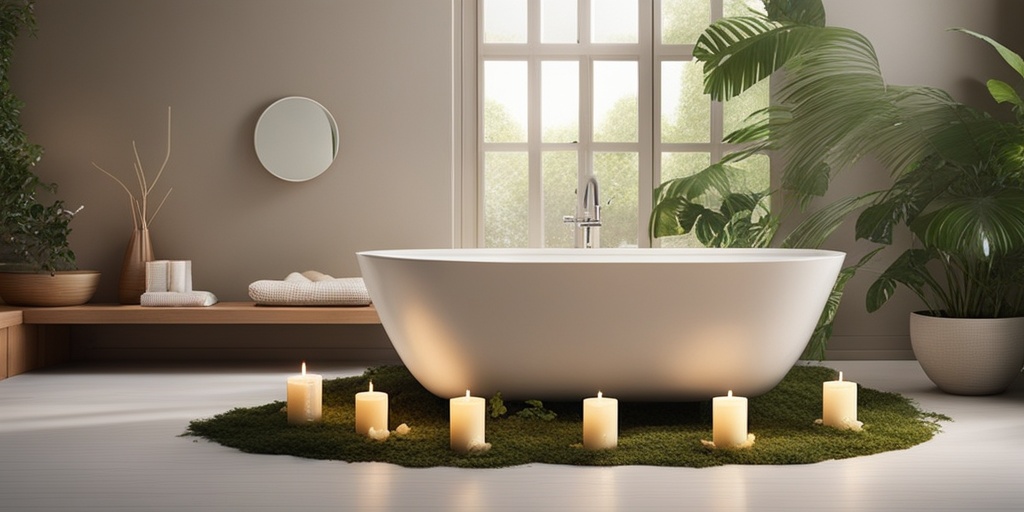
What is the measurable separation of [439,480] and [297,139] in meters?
2.52

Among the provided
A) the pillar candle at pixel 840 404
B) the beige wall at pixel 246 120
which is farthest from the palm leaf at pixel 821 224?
the pillar candle at pixel 840 404

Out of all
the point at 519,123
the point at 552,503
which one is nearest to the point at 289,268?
the point at 519,123

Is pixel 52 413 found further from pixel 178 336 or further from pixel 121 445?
pixel 178 336

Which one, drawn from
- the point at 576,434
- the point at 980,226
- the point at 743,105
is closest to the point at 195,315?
the point at 576,434

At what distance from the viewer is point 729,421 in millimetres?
2529

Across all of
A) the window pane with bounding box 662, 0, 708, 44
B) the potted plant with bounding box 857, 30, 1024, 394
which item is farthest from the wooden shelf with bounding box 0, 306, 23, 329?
the potted plant with bounding box 857, 30, 1024, 394

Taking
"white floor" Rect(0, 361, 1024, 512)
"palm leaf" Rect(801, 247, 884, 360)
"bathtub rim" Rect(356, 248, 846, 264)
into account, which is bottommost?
"white floor" Rect(0, 361, 1024, 512)

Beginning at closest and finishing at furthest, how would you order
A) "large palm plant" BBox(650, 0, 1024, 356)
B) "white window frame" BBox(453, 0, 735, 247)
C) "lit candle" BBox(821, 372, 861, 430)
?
"lit candle" BBox(821, 372, 861, 430), "large palm plant" BBox(650, 0, 1024, 356), "white window frame" BBox(453, 0, 735, 247)

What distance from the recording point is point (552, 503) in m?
2.12

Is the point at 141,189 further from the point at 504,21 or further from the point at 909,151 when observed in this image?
the point at 909,151

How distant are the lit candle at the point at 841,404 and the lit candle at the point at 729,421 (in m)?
0.41

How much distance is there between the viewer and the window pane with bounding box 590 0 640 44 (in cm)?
467

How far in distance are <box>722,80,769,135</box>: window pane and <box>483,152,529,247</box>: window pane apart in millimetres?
956

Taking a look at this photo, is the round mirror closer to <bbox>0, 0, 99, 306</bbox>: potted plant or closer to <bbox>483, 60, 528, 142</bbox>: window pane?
<bbox>483, 60, 528, 142</bbox>: window pane
